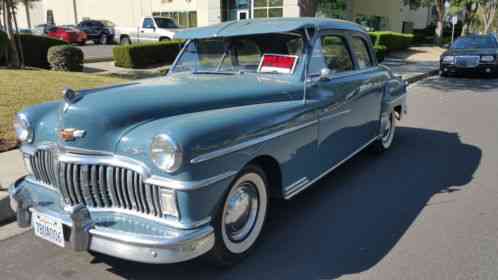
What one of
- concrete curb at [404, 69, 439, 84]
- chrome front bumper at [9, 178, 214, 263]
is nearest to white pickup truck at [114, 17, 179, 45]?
concrete curb at [404, 69, 439, 84]

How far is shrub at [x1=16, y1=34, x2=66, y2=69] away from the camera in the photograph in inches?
563

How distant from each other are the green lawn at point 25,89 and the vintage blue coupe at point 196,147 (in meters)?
3.42

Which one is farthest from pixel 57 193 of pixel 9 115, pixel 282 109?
pixel 9 115

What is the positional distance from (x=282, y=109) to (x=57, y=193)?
5.95ft

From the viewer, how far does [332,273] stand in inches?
124

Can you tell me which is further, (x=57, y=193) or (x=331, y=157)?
(x=331, y=157)

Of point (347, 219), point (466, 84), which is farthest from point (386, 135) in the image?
point (466, 84)

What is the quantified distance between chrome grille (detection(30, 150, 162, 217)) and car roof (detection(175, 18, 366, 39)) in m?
2.10

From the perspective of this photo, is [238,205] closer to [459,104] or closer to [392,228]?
[392,228]

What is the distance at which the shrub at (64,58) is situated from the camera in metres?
13.3

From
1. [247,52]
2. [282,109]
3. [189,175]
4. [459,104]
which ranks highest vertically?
[247,52]

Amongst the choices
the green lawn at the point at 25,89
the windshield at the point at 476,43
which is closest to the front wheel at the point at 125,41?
the green lawn at the point at 25,89

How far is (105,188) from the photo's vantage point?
9.15 feet

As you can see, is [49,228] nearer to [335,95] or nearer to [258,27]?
[258,27]
